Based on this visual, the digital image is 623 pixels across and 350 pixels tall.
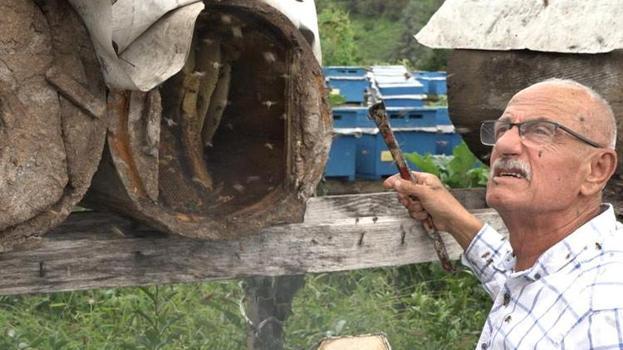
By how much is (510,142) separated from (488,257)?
2.36ft

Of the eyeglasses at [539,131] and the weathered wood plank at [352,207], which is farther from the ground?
the eyeglasses at [539,131]

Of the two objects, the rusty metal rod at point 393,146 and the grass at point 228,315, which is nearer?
the rusty metal rod at point 393,146

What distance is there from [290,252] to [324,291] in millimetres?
2619

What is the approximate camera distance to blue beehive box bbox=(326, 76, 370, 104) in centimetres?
988

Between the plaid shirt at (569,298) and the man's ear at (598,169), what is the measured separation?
68mm

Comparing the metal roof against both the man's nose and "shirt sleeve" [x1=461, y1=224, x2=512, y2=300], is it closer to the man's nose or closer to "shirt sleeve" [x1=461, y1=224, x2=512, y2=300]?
"shirt sleeve" [x1=461, y1=224, x2=512, y2=300]

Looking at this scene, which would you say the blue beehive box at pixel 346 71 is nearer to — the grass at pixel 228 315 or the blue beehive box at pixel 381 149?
the blue beehive box at pixel 381 149

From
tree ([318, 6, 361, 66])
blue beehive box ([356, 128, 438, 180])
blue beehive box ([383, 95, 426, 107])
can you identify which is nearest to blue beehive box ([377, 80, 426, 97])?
blue beehive box ([383, 95, 426, 107])

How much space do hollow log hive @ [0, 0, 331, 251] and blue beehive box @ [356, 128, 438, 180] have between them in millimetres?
5616

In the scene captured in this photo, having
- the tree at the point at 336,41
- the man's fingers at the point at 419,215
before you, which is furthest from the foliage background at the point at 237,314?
the tree at the point at 336,41

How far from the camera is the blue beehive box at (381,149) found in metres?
9.28

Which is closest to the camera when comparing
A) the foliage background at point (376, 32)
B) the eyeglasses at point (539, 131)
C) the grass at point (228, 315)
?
the eyeglasses at point (539, 131)

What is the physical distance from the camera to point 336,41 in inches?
597

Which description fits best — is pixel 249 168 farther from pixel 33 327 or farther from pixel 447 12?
pixel 33 327
